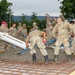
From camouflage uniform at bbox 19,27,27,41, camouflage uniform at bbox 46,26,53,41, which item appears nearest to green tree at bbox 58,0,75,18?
camouflage uniform at bbox 19,27,27,41

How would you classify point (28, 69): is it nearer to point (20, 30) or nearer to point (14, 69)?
point (14, 69)

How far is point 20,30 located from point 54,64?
761 cm

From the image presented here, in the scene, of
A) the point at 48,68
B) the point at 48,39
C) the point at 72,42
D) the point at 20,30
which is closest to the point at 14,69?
the point at 48,68

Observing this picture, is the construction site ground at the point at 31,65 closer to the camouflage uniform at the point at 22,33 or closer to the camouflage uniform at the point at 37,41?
the camouflage uniform at the point at 37,41

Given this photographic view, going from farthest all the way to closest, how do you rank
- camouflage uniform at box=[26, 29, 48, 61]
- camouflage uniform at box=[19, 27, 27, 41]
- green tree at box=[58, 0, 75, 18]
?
green tree at box=[58, 0, 75, 18] → camouflage uniform at box=[19, 27, 27, 41] → camouflage uniform at box=[26, 29, 48, 61]

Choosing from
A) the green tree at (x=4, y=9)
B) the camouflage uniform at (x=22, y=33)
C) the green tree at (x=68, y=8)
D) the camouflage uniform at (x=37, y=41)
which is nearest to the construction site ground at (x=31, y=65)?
the camouflage uniform at (x=37, y=41)

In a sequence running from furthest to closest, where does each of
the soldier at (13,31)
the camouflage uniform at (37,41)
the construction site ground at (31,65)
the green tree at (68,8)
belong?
the green tree at (68,8), the soldier at (13,31), the camouflage uniform at (37,41), the construction site ground at (31,65)

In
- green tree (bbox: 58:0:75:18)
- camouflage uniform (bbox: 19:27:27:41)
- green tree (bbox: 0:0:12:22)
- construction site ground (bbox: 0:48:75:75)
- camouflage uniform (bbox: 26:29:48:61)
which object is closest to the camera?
construction site ground (bbox: 0:48:75:75)

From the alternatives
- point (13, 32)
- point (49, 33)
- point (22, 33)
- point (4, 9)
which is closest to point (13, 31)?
point (13, 32)

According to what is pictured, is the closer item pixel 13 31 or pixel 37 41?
pixel 37 41

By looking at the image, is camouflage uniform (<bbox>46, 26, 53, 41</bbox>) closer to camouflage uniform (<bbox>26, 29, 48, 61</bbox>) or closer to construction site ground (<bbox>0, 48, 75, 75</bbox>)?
construction site ground (<bbox>0, 48, 75, 75</bbox>)

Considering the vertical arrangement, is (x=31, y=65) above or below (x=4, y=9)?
below

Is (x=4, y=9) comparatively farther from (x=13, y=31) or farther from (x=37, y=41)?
(x=37, y=41)

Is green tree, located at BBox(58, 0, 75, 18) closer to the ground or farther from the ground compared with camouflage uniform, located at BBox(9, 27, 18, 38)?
farther from the ground
